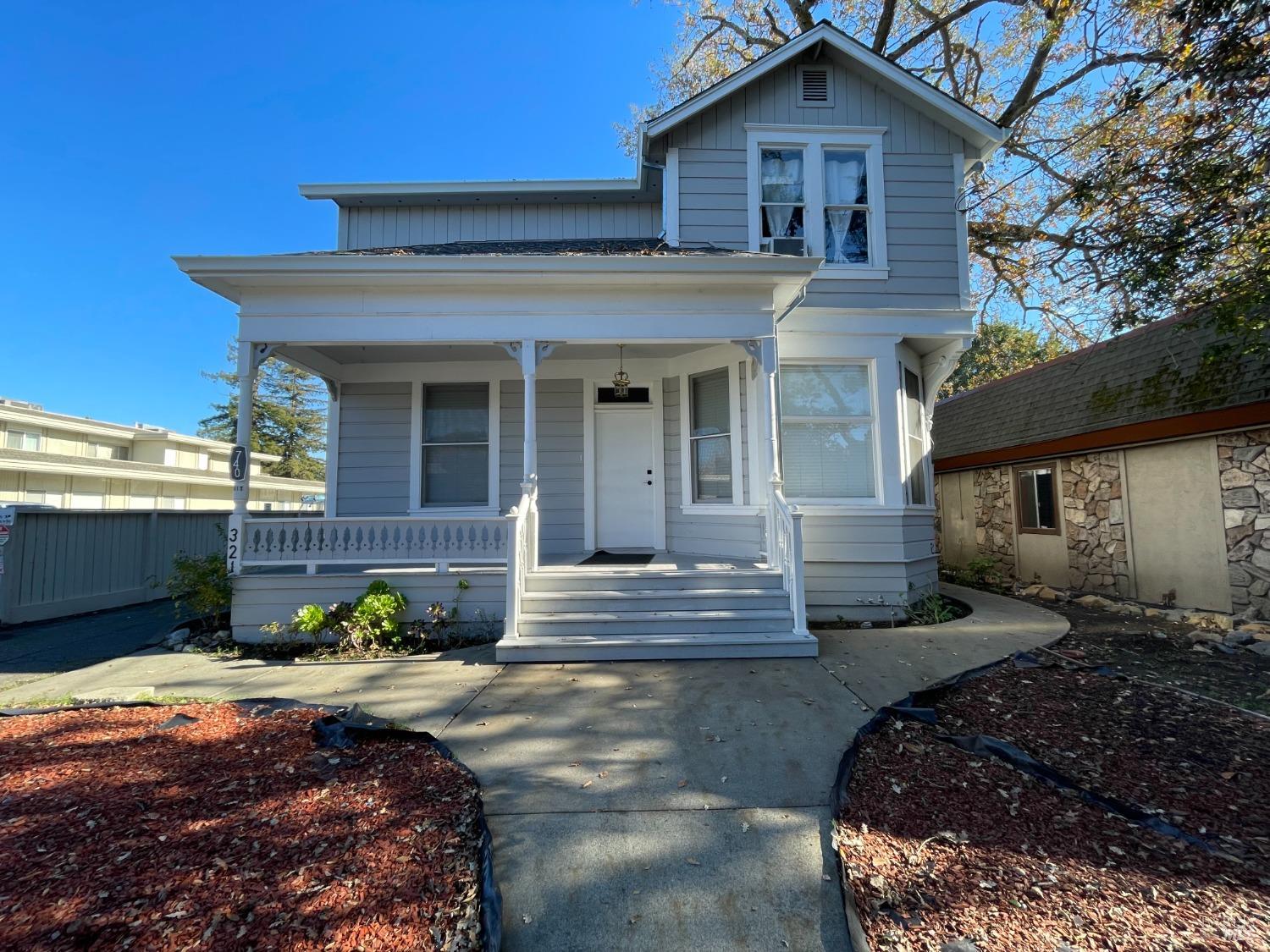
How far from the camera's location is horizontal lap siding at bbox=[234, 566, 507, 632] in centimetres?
560

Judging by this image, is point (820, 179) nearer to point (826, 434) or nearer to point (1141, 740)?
point (826, 434)

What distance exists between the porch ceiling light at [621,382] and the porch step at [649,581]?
103 inches

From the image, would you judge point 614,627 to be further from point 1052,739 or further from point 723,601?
point 1052,739

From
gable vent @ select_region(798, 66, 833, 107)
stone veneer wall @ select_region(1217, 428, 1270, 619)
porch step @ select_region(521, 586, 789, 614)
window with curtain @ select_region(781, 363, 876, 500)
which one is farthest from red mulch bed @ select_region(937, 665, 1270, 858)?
gable vent @ select_region(798, 66, 833, 107)

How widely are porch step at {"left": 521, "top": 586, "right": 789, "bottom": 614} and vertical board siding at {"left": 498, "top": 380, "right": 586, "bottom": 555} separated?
2062mm

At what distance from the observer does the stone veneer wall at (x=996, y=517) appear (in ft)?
32.0

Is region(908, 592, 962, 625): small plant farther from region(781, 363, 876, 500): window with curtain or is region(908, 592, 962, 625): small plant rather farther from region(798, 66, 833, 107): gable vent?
region(798, 66, 833, 107): gable vent

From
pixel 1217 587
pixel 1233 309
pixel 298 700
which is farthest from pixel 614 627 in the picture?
pixel 1217 587

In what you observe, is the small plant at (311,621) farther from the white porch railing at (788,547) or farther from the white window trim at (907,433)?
the white window trim at (907,433)

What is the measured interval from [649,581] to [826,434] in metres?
2.97

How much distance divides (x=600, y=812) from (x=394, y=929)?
3.18 feet

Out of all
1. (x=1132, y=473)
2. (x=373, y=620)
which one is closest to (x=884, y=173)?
(x=1132, y=473)

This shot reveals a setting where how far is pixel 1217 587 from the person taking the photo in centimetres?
644

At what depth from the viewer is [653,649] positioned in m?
4.84
